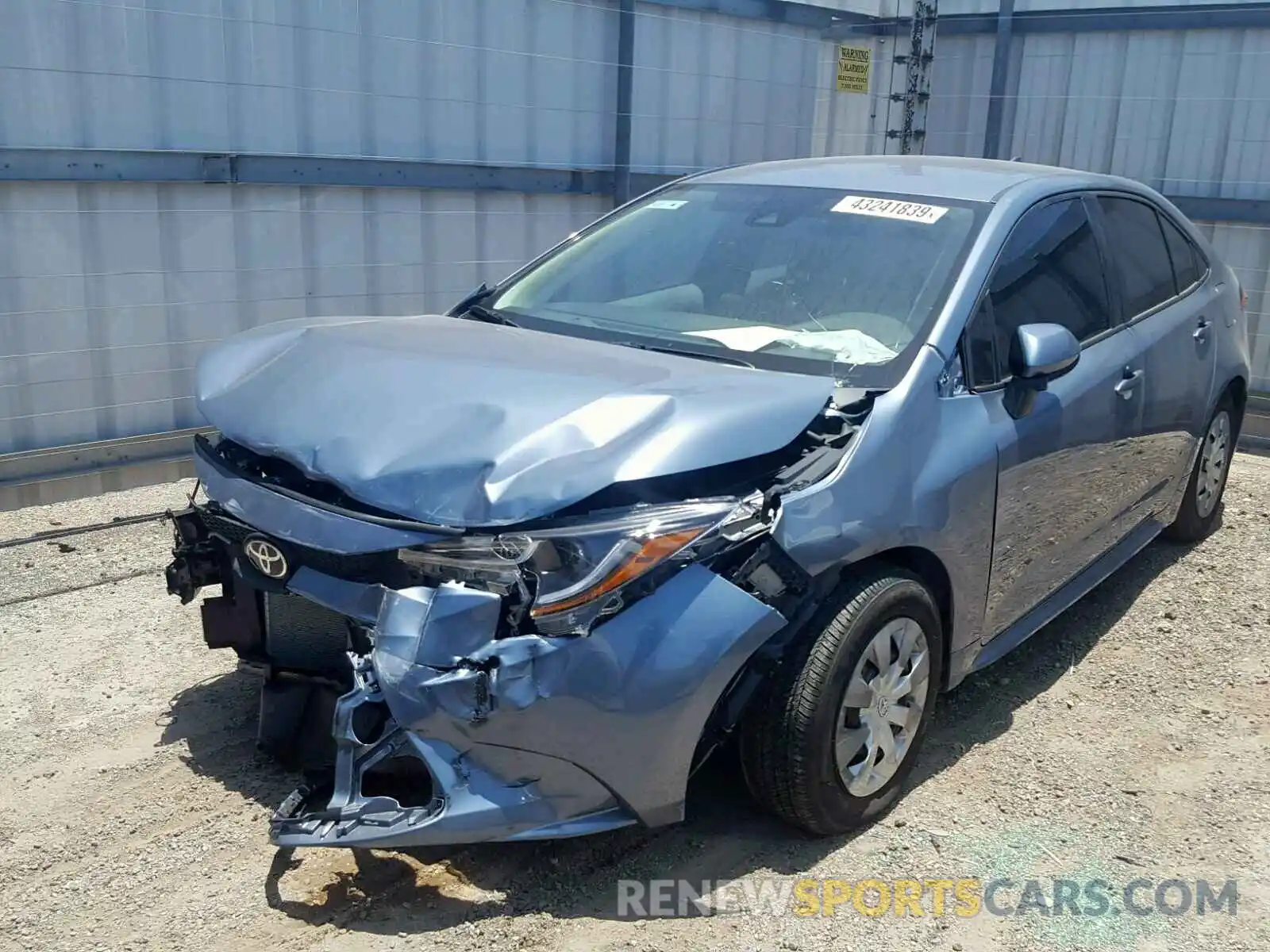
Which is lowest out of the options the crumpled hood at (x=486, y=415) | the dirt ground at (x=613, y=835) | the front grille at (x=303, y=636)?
the dirt ground at (x=613, y=835)

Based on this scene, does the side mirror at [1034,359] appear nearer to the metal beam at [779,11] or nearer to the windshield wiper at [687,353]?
the windshield wiper at [687,353]

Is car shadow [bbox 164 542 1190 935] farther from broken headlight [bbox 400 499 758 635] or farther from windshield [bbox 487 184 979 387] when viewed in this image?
windshield [bbox 487 184 979 387]

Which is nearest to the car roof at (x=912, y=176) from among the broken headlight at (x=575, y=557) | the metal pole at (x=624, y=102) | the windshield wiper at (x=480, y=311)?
the windshield wiper at (x=480, y=311)

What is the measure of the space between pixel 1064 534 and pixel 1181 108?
6248 mm

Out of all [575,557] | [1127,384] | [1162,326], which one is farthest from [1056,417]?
[575,557]

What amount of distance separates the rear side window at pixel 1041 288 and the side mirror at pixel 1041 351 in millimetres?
63

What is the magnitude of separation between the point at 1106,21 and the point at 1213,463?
16.1 ft

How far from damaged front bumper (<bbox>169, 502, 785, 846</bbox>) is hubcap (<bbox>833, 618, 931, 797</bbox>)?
47 cm

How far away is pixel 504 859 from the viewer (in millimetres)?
3086

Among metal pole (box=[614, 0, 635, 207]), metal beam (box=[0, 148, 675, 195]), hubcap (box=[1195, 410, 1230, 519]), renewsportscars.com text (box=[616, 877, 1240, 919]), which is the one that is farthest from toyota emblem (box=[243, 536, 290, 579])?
metal pole (box=[614, 0, 635, 207])

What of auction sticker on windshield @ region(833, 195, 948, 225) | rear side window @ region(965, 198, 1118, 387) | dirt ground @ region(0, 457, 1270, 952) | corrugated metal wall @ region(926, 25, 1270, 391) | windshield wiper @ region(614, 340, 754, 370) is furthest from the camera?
corrugated metal wall @ region(926, 25, 1270, 391)

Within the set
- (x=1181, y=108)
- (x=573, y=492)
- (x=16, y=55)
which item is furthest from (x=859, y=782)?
(x=1181, y=108)

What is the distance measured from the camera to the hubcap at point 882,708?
10.4ft

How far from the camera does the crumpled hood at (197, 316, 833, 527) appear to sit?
2.76 m
